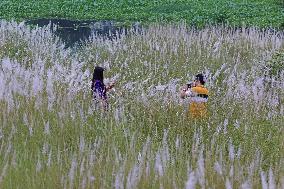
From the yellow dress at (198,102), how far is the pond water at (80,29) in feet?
34.7

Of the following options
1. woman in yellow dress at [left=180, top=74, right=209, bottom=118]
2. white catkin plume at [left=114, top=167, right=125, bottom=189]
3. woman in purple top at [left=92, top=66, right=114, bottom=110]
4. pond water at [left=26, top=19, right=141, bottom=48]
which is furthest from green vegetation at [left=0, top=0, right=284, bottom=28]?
white catkin plume at [left=114, top=167, right=125, bottom=189]

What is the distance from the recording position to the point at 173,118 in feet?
19.7

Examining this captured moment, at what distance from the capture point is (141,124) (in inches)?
231

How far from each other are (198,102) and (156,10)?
2337 centimetres

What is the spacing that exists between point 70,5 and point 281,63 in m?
22.1

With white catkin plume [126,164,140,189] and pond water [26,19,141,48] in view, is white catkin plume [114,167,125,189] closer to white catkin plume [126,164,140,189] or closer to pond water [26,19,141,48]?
white catkin plume [126,164,140,189]

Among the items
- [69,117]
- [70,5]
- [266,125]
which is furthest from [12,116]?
[70,5]

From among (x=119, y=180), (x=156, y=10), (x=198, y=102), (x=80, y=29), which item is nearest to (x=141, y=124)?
(x=198, y=102)

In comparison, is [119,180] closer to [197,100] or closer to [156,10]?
[197,100]

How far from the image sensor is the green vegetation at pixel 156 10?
988 inches

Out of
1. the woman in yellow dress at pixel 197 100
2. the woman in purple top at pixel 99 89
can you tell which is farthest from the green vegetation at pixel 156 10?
the woman in yellow dress at pixel 197 100

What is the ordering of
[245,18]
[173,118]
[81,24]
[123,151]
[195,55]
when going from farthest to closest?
1. [245,18]
2. [81,24]
3. [195,55]
4. [173,118]
5. [123,151]

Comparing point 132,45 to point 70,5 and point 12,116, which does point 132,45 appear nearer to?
point 12,116

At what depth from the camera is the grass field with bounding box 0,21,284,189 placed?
3627mm
